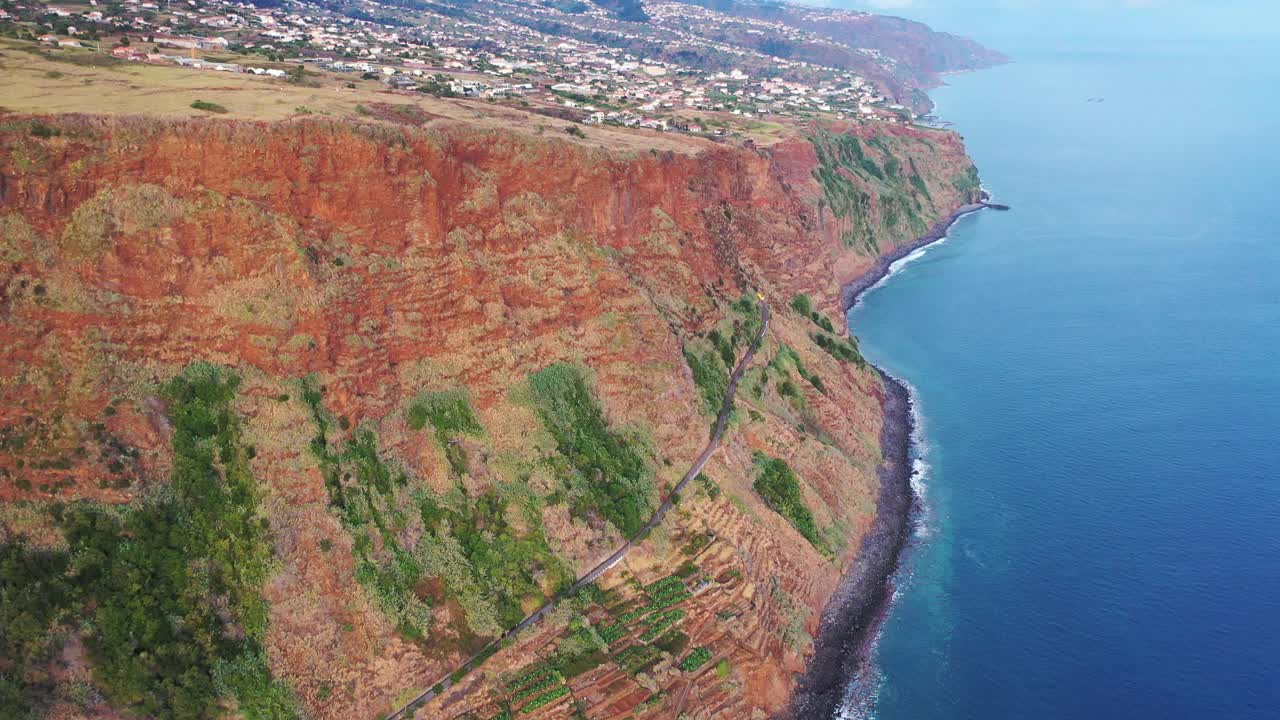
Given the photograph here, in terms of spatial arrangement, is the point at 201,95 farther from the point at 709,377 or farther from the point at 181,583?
the point at 709,377

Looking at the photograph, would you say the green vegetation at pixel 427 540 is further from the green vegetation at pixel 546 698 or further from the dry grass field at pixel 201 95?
the dry grass field at pixel 201 95

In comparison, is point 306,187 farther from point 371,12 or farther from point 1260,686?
point 371,12

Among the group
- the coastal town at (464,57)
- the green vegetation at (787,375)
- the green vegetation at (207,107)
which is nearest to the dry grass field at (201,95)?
the green vegetation at (207,107)

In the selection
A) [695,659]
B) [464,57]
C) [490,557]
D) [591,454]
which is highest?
[464,57]

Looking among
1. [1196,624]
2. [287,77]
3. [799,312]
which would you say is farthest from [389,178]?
[1196,624]

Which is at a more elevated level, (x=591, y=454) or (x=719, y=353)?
(x=719, y=353)

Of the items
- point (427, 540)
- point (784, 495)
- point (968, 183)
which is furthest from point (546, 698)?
point (968, 183)
